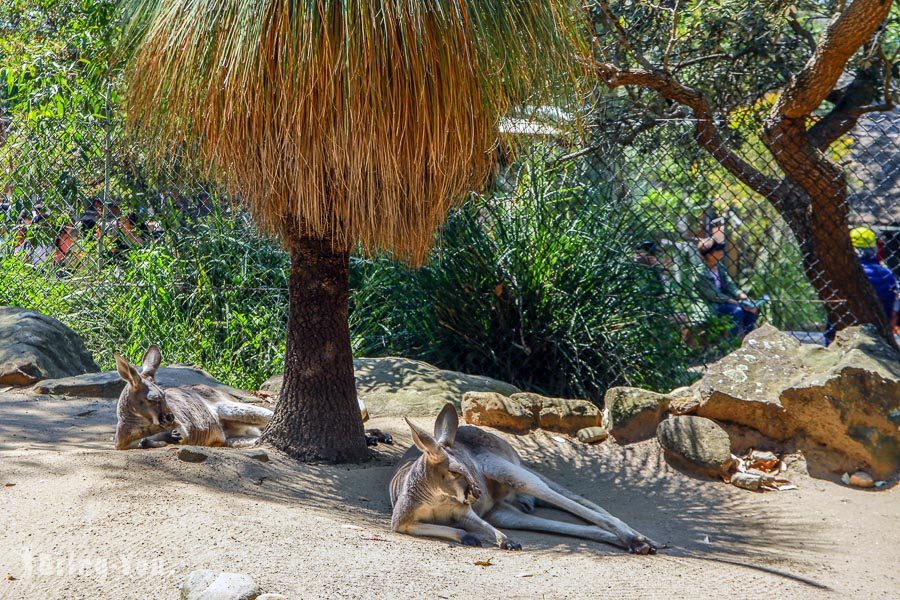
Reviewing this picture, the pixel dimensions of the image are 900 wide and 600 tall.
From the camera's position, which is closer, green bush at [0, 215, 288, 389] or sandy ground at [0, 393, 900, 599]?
sandy ground at [0, 393, 900, 599]

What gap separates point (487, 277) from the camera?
26.9 feet

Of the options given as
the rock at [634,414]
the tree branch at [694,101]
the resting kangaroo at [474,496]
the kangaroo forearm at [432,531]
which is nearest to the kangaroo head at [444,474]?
the resting kangaroo at [474,496]

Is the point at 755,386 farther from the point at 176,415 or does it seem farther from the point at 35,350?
the point at 35,350

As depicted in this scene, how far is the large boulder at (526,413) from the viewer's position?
21.9ft

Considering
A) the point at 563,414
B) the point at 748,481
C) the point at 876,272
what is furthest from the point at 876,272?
the point at 563,414

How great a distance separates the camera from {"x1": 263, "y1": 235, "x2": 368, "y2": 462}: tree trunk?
5551 mm

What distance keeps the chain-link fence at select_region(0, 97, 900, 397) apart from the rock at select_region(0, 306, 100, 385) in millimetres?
942

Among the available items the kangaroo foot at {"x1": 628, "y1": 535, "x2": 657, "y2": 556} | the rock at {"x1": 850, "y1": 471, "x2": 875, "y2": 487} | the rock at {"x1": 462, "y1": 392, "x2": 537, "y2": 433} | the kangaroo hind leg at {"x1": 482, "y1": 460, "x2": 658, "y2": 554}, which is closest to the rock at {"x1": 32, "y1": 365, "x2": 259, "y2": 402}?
the rock at {"x1": 462, "y1": 392, "x2": 537, "y2": 433}

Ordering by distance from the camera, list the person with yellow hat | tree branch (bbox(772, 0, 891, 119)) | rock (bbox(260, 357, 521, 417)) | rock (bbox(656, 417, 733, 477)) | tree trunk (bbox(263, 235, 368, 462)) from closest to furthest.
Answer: tree trunk (bbox(263, 235, 368, 462)) → rock (bbox(656, 417, 733, 477)) → rock (bbox(260, 357, 521, 417)) → tree branch (bbox(772, 0, 891, 119)) → the person with yellow hat

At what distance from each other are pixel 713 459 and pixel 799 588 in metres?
1.96

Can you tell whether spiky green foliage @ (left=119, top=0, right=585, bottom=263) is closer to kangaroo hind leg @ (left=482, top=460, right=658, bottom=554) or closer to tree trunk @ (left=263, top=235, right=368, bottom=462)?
tree trunk @ (left=263, top=235, right=368, bottom=462)

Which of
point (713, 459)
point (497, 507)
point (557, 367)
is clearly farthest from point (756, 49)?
point (497, 507)

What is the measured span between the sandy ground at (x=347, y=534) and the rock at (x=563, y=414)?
18.9 inches

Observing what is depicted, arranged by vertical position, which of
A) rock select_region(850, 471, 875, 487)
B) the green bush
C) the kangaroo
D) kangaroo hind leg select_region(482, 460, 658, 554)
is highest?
the green bush
